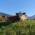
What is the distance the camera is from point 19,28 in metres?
0.97

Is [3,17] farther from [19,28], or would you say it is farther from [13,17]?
[19,28]

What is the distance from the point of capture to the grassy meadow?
952mm

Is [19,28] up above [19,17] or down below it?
below

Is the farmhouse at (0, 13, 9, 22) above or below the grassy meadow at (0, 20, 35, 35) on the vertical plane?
above

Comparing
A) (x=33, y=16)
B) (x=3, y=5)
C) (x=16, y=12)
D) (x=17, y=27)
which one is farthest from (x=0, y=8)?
(x=33, y=16)

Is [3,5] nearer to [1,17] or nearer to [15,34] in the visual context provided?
[1,17]

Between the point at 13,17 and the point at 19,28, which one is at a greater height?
the point at 13,17

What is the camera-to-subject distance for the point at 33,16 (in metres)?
1.03

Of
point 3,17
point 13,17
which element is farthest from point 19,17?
point 3,17

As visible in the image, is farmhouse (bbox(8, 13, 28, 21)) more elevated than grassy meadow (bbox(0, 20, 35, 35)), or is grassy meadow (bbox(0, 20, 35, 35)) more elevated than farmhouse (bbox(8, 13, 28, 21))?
farmhouse (bbox(8, 13, 28, 21))

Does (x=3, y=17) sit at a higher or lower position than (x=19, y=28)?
higher

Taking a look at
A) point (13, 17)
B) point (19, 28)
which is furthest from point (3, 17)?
point (19, 28)

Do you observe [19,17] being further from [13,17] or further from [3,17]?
[3,17]

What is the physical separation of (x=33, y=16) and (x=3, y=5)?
0.40m
